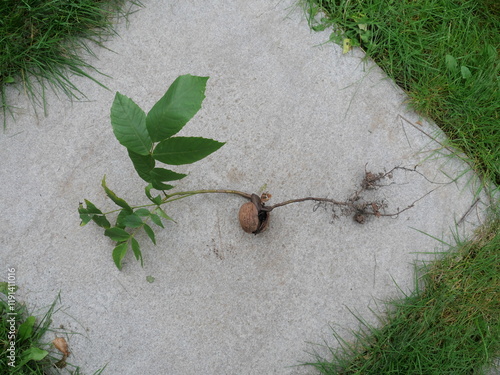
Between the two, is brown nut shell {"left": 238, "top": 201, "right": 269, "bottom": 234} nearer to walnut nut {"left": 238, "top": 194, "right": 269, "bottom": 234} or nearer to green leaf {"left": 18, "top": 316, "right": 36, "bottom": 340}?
walnut nut {"left": 238, "top": 194, "right": 269, "bottom": 234}

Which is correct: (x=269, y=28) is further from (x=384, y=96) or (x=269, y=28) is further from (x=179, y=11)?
(x=384, y=96)

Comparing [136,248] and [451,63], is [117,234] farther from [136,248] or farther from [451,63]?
[451,63]

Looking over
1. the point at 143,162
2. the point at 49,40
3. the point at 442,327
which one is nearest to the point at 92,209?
the point at 143,162

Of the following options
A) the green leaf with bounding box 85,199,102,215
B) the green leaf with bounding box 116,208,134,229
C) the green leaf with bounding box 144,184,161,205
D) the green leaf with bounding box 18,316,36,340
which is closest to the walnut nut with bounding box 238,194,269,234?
the green leaf with bounding box 144,184,161,205

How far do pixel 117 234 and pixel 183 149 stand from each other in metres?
0.56

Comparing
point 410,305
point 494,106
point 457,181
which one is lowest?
point 410,305

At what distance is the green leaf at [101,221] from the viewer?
1812mm

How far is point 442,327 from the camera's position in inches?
80.0

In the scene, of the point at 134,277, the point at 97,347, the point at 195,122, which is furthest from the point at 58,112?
the point at 97,347

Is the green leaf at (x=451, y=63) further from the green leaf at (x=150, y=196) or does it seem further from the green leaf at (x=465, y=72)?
the green leaf at (x=150, y=196)

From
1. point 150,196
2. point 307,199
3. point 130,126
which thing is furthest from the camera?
point 307,199

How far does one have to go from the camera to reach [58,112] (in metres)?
2.04

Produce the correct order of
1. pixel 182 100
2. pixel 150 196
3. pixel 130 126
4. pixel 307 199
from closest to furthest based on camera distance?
pixel 182 100 < pixel 130 126 < pixel 150 196 < pixel 307 199

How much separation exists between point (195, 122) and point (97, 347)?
1.08m
